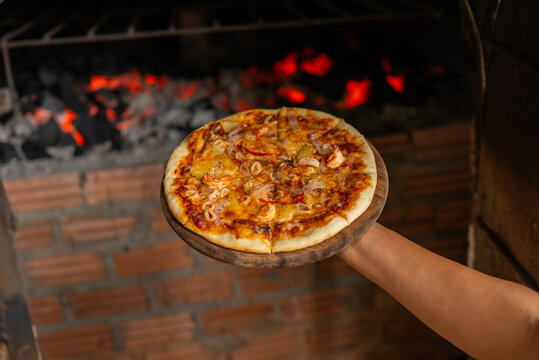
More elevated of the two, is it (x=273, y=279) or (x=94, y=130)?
(x=94, y=130)

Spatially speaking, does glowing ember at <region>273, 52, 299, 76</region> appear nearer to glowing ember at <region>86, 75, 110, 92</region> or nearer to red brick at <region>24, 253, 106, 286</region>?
glowing ember at <region>86, 75, 110, 92</region>

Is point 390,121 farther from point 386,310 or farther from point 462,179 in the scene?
point 386,310

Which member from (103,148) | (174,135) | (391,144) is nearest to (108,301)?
(103,148)

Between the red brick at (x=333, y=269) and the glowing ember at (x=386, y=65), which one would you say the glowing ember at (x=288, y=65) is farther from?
the red brick at (x=333, y=269)

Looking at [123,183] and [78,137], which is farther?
[78,137]

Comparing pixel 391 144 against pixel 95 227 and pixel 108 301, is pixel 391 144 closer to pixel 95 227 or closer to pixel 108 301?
pixel 95 227

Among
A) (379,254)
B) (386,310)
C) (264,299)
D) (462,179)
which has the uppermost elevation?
(379,254)

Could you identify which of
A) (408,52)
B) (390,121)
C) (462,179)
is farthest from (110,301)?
(408,52)
